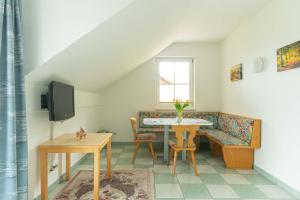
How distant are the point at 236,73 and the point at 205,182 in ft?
7.38

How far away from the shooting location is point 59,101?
2.33m

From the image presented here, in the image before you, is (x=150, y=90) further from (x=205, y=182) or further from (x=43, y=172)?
(x=43, y=172)

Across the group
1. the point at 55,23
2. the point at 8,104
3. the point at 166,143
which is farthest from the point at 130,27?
the point at 166,143

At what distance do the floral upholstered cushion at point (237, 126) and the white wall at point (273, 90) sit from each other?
0.18m

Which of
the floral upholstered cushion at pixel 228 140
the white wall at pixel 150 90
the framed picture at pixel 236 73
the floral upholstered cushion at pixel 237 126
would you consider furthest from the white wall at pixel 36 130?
the framed picture at pixel 236 73

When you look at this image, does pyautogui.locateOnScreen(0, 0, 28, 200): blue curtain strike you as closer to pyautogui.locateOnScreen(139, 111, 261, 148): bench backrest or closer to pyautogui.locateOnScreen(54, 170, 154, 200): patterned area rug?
pyautogui.locateOnScreen(54, 170, 154, 200): patterned area rug

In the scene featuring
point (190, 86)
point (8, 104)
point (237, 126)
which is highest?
point (190, 86)

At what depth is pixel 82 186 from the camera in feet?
8.80


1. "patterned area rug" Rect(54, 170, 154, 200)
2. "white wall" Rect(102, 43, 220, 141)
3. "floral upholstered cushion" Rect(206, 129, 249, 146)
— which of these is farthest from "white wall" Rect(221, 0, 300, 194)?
"patterned area rug" Rect(54, 170, 154, 200)

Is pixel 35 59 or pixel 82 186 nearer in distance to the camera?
pixel 35 59

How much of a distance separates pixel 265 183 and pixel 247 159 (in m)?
0.59

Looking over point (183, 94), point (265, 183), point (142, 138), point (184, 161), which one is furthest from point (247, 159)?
point (183, 94)

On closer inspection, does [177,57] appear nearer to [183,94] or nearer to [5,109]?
[183,94]

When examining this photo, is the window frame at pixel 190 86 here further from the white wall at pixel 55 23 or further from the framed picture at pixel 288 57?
the white wall at pixel 55 23
